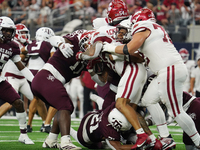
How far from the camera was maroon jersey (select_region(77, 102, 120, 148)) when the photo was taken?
4797 mm

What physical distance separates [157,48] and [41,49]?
12.4 ft

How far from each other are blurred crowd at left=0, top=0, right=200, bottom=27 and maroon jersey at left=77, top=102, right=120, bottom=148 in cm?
763

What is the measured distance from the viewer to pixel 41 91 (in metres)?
5.14

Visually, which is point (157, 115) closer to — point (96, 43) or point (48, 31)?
point (96, 43)

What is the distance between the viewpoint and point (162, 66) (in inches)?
185

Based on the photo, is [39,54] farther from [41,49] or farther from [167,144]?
[167,144]

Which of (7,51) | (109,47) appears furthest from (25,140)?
(109,47)

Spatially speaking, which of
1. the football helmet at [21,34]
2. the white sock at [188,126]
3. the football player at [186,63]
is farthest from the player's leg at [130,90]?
the football player at [186,63]

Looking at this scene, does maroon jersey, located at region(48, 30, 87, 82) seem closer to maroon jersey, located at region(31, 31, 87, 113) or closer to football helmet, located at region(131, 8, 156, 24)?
maroon jersey, located at region(31, 31, 87, 113)

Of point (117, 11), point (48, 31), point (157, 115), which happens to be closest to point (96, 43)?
point (117, 11)

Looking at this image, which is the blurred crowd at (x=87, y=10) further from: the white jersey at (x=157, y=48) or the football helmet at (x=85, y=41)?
the white jersey at (x=157, y=48)

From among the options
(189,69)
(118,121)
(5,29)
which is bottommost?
(189,69)

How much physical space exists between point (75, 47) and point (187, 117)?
1.69 meters

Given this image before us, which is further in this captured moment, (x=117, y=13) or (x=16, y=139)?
(x=16, y=139)
